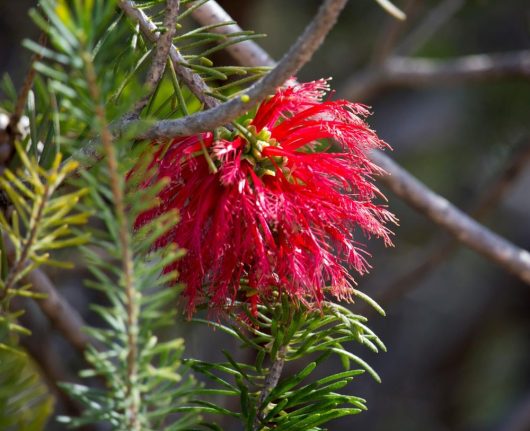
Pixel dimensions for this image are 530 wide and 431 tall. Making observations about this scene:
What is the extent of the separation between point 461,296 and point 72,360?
54.1 inches

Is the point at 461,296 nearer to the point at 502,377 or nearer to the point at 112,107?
the point at 502,377

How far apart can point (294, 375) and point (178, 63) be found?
0.63ft

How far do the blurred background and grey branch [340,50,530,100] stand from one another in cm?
32

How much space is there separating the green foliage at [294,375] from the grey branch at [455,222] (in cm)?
34

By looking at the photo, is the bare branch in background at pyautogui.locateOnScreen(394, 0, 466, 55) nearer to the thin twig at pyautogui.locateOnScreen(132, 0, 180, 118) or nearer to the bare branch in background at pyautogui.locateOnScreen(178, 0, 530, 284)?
the bare branch in background at pyautogui.locateOnScreen(178, 0, 530, 284)

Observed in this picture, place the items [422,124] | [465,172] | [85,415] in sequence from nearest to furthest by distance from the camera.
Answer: [85,415] < [465,172] < [422,124]

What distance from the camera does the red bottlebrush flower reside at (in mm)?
417

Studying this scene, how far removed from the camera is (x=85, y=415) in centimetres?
30

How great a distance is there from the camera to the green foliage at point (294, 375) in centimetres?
40

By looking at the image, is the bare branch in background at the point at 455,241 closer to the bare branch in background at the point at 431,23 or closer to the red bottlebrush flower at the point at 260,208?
the bare branch in background at the point at 431,23

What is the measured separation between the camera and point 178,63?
1.46ft

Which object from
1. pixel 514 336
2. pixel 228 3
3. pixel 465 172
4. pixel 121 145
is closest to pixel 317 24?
pixel 121 145

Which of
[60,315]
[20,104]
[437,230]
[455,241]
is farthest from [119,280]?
[437,230]

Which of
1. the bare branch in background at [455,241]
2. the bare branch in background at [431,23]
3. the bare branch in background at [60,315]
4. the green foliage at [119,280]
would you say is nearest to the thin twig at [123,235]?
the green foliage at [119,280]
